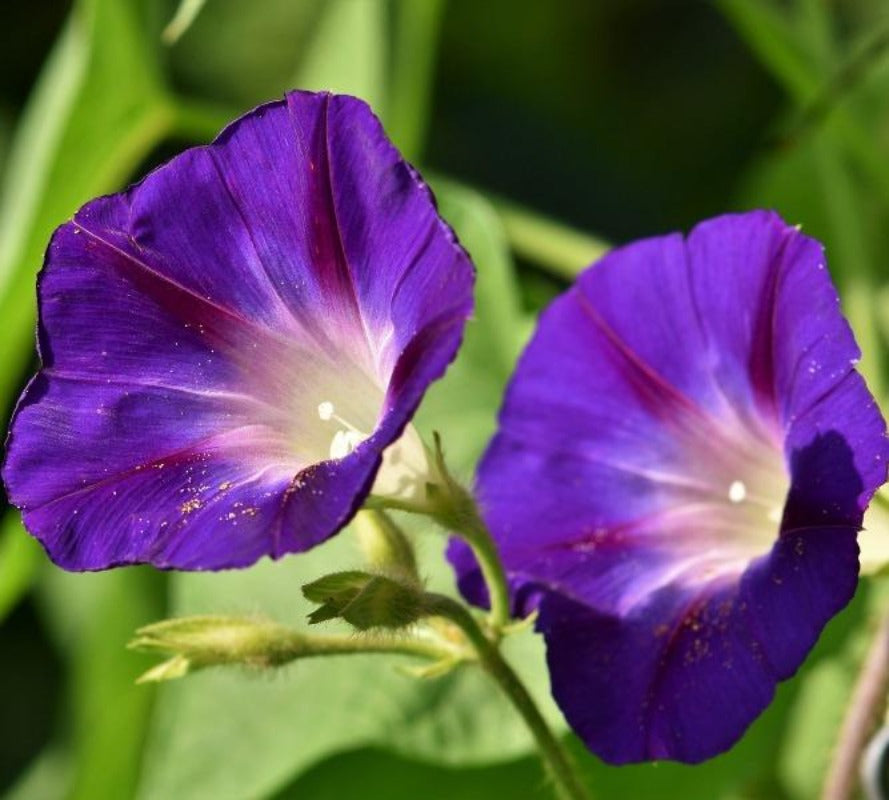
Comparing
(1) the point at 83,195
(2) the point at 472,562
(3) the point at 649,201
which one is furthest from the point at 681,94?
(2) the point at 472,562

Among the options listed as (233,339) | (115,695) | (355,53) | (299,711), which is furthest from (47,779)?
(233,339)

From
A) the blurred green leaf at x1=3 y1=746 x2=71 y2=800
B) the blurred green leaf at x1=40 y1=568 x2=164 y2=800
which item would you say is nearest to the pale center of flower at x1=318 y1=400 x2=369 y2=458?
the blurred green leaf at x1=40 y1=568 x2=164 y2=800

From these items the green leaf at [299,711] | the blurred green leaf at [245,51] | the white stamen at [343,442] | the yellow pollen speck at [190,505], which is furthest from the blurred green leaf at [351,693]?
the blurred green leaf at [245,51]

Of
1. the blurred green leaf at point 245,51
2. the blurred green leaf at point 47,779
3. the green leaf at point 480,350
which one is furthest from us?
the blurred green leaf at point 245,51

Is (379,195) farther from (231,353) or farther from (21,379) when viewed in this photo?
(21,379)

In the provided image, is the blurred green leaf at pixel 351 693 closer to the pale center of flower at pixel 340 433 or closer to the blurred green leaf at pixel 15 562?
the blurred green leaf at pixel 15 562

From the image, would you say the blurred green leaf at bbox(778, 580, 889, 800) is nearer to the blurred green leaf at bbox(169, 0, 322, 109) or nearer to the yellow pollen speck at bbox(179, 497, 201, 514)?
the yellow pollen speck at bbox(179, 497, 201, 514)

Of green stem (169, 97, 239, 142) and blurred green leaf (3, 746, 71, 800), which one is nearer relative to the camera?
green stem (169, 97, 239, 142)
